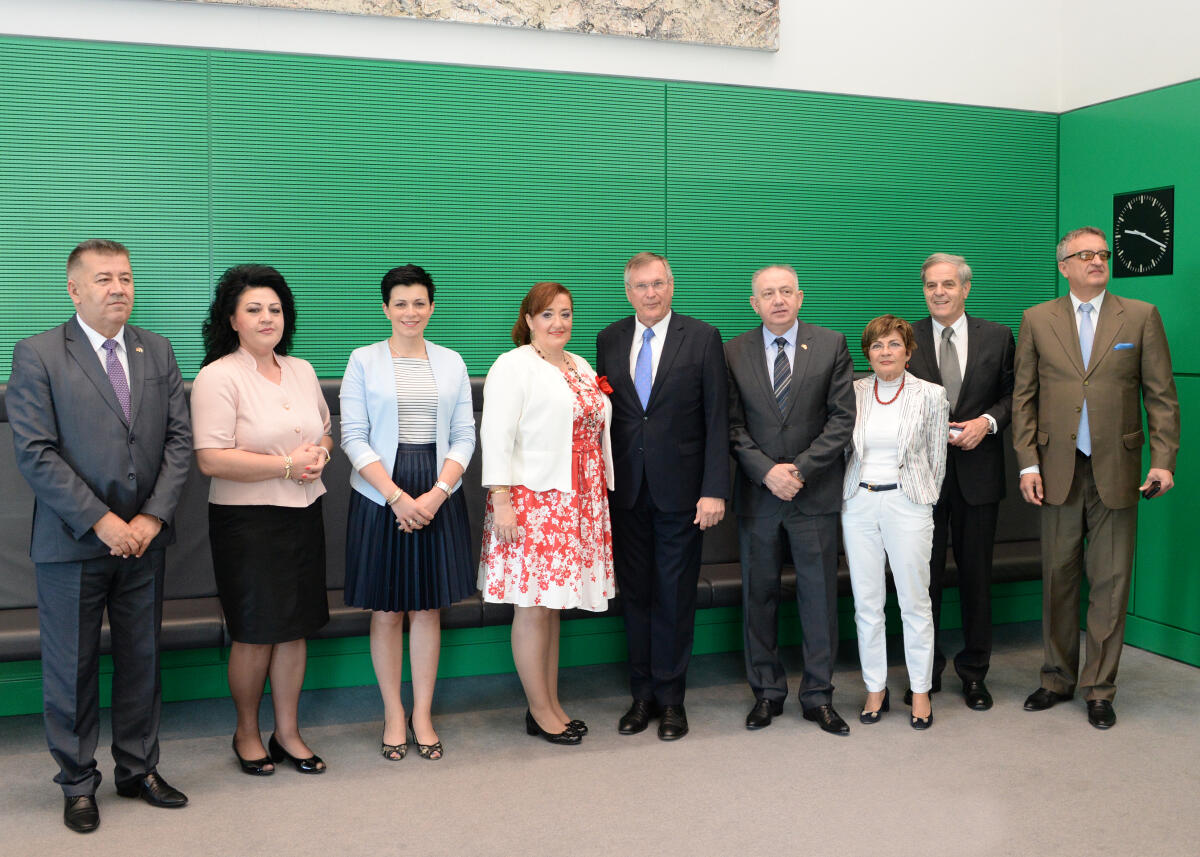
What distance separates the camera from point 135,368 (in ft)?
10.7

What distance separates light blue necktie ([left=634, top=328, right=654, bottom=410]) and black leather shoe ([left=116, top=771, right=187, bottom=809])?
6.91ft

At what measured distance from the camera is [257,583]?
11.4ft

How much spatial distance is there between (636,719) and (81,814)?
197 cm

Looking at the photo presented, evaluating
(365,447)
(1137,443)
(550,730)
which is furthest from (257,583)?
(1137,443)

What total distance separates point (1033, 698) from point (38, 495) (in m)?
3.86

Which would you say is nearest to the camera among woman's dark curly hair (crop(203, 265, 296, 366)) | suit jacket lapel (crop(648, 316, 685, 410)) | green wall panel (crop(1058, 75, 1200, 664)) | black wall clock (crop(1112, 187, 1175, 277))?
woman's dark curly hair (crop(203, 265, 296, 366))

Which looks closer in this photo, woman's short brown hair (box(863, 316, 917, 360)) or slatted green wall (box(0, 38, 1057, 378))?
woman's short brown hair (box(863, 316, 917, 360))

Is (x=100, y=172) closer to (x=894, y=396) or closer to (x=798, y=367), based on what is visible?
(x=798, y=367)

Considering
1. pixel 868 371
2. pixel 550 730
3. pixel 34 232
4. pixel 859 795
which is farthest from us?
pixel 868 371

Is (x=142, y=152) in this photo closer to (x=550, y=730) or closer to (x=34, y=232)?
(x=34, y=232)

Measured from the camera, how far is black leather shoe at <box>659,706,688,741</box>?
13.0ft

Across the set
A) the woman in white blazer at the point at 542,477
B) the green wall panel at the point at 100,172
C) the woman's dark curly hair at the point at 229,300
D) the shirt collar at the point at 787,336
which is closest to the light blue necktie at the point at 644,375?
the woman in white blazer at the point at 542,477

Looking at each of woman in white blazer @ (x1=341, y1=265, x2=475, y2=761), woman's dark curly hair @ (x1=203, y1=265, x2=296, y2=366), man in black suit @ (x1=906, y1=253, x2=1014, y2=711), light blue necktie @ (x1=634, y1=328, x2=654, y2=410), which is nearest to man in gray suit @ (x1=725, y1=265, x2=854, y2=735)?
light blue necktie @ (x1=634, y1=328, x2=654, y2=410)

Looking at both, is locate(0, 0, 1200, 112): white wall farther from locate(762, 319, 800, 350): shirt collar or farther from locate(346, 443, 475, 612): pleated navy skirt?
locate(346, 443, 475, 612): pleated navy skirt
